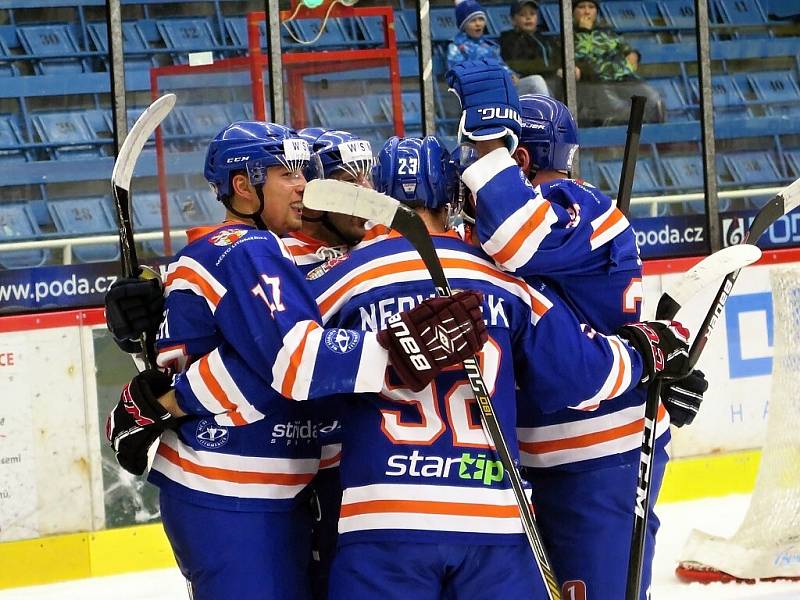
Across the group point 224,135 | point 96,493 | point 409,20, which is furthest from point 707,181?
point 224,135

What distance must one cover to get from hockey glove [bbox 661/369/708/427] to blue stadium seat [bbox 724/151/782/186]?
11.5 ft

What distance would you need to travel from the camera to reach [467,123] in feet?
6.61

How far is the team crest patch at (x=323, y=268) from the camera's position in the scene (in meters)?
2.02

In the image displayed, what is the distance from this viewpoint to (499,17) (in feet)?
→ 18.1

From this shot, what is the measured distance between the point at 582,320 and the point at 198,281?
0.64m

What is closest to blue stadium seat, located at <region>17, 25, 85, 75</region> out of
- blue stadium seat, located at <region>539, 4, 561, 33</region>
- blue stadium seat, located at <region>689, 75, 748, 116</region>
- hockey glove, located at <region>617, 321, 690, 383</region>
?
blue stadium seat, located at <region>539, 4, 561, 33</region>

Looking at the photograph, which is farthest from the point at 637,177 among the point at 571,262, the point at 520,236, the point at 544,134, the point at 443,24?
the point at 520,236

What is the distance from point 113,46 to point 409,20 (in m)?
1.21

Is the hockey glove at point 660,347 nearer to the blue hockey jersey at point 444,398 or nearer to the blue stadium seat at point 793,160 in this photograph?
the blue hockey jersey at point 444,398

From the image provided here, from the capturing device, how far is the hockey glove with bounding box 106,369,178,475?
6.77 feet

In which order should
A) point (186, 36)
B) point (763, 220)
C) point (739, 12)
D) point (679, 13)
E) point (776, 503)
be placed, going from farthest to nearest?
point (739, 12) < point (679, 13) < point (186, 36) < point (776, 503) < point (763, 220)

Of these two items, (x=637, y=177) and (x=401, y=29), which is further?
(x=637, y=177)

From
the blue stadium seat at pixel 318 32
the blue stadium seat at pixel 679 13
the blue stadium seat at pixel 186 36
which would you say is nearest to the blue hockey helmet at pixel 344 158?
the blue stadium seat at pixel 186 36

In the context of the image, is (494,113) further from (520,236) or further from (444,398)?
(444,398)
